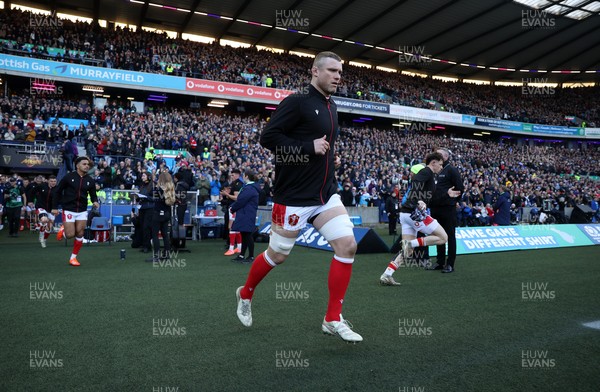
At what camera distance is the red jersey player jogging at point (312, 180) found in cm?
372

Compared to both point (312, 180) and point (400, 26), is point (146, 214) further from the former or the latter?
point (400, 26)

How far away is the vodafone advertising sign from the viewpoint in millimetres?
30203

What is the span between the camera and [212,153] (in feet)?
74.0

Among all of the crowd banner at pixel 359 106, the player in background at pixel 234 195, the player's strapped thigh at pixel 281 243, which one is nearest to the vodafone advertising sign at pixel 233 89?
the crowd banner at pixel 359 106

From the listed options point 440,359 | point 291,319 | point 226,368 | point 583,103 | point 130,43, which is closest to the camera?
point 226,368

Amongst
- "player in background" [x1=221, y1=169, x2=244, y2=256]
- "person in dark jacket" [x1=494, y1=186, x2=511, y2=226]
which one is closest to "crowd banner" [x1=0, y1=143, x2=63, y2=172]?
"player in background" [x1=221, y1=169, x2=244, y2=256]

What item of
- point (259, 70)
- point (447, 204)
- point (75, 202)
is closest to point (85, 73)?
point (259, 70)

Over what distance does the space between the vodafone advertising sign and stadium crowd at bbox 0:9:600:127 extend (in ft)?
2.97

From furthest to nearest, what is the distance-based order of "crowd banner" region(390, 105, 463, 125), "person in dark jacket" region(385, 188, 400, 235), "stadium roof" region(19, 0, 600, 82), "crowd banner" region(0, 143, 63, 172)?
"crowd banner" region(390, 105, 463, 125)
"stadium roof" region(19, 0, 600, 82)
"crowd banner" region(0, 143, 63, 172)
"person in dark jacket" region(385, 188, 400, 235)

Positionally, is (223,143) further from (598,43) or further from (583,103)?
(583,103)

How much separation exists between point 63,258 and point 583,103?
62.3 metres

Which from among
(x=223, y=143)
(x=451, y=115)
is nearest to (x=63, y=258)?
(x=223, y=143)

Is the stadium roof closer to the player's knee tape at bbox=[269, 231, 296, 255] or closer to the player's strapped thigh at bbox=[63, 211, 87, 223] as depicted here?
the player's strapped thigh at bbox=[63, 211, 87, 223]

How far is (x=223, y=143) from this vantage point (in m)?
24.4
